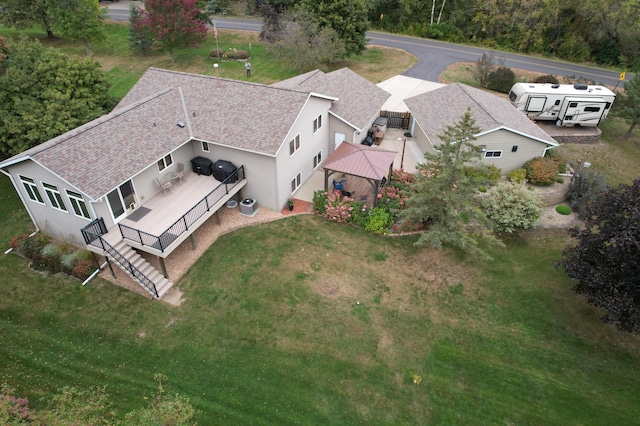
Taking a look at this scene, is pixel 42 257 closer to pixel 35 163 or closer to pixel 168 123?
pixel 35 163

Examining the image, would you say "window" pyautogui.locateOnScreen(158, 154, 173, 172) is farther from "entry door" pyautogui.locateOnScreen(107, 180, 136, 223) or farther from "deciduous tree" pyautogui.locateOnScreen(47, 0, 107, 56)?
"deciduous tree" pyautogui.locateOnScreen(47, 0, 107, 56)

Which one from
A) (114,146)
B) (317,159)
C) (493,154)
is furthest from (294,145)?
(493,154)

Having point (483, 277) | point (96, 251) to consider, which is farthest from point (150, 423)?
point (483, 277)

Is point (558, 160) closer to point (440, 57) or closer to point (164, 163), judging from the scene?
point (164, 163)

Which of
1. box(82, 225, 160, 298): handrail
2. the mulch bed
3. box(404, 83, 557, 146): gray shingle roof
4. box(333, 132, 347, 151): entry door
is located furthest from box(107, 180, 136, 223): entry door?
box(404, 83, 557, 146): gray shingle roof

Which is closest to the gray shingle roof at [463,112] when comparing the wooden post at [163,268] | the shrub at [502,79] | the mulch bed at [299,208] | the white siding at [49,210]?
the mulch bed at [299,208]

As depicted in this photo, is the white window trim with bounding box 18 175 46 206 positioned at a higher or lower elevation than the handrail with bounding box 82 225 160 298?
higher

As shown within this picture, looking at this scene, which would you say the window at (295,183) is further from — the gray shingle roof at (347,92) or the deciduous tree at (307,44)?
the deciduous tree at (307,44)
